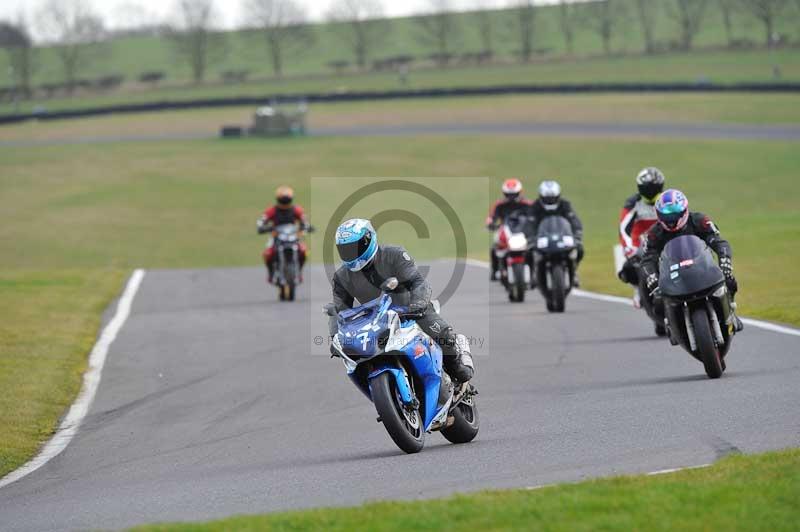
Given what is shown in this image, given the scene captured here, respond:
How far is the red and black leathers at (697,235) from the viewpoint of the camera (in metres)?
12.4

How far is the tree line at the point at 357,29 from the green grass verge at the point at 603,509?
91873mm

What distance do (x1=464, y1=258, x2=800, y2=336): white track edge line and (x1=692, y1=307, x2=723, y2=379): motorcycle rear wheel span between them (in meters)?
3.49

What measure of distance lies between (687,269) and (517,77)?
72585mm

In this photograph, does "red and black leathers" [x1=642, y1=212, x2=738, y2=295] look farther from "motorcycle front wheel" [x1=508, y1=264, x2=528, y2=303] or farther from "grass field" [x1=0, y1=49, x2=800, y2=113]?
"grass field" [x1=0, y1=49, x2=800, y2=113]

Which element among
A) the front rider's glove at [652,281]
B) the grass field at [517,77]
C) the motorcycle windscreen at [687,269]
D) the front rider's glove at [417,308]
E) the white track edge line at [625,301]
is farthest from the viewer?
the grass field at [517,77]

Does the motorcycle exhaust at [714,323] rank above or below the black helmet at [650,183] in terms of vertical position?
below

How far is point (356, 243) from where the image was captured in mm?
9305

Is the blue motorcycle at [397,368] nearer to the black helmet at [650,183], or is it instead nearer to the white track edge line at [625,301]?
the black helmet at [650,183]

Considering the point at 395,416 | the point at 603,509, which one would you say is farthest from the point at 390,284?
the point at 603,509

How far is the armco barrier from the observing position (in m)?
66.6

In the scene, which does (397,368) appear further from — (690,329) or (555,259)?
(555,259)

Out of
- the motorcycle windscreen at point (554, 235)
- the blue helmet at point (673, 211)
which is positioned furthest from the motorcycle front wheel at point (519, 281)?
the blue helmet at point (673, 211)

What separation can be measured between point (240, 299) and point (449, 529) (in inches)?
723

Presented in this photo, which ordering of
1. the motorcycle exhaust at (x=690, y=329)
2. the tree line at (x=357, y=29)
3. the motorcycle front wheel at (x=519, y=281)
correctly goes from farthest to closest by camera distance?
the tree line at (x=357, y=29)
the motorcycle front wheel at (x=519, y=281)
the motorcycle exhaust at (x=690, y=329)
